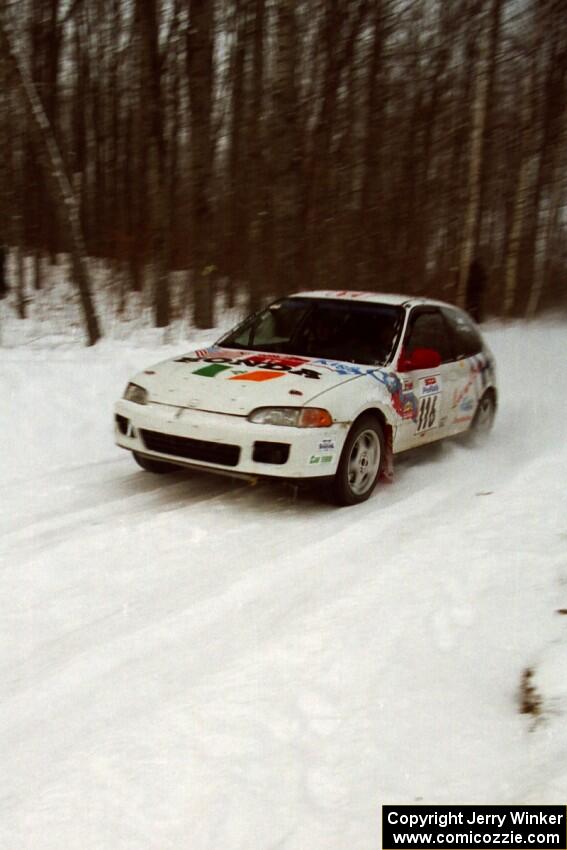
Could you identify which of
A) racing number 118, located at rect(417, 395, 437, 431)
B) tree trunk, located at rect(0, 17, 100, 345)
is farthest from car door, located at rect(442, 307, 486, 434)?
tree trunk, located at rect(0, 17, 100, 345)

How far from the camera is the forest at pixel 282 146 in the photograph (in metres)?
14.4

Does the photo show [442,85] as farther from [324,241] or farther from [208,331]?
[208,331]

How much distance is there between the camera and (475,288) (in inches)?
770

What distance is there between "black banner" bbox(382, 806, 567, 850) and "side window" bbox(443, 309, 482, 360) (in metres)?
5.59

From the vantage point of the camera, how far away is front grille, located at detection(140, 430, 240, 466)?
239 inches

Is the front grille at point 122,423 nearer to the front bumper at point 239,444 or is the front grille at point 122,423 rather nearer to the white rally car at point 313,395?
the white rally car at point 313,395

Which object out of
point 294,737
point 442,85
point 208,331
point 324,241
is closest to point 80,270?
point 208,331

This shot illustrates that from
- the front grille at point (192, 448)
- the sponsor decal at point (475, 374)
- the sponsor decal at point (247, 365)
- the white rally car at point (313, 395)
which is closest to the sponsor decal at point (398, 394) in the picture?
the white rally car at point (313, 395)

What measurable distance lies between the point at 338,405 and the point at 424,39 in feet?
68.6

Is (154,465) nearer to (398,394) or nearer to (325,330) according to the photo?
(325,330)

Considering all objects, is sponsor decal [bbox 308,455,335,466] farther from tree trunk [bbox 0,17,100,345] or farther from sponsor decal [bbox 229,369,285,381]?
tree trunk [bbox 0,17,100,345]

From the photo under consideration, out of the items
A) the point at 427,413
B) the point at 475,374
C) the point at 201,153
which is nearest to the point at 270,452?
the point at 427,413

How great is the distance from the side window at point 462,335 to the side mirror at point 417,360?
97 cm

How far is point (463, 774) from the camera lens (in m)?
3.13
